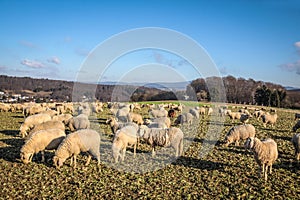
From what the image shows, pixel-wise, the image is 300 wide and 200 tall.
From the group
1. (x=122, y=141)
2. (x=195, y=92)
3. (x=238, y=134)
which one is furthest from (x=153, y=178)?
(x=195, y=92)

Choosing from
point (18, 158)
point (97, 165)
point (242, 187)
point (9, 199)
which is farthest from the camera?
point (18, 158)

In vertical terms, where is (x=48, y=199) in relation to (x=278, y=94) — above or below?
below

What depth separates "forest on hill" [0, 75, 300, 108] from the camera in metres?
54.6

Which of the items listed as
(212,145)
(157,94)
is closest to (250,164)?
(212,145)

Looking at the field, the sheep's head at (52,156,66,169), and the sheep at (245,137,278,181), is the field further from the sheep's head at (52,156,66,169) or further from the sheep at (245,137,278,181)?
the sheep at (245,137,278,181)

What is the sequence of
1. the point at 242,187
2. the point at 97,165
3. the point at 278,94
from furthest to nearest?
the point at 278,94
the point at 97,165
the point at 242,187

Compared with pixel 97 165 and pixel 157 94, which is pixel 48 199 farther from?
pixel 157 94

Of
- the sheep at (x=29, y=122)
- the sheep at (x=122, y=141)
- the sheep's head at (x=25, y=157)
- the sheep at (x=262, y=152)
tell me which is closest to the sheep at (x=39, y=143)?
the sheep's head at (x=25, y=157)

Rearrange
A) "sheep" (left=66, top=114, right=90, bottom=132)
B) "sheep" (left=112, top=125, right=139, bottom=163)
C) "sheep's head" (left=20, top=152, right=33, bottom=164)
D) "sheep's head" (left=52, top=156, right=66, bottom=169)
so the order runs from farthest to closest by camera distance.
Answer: "sheep" (left=66, top=114, right=90, bottom=132) → "sheep" (left=112, top=125, right=139, bottom=163) → "sheep's head" (left=20, top=152, right=33, bottom=164) → "sheep's head" (left=52, top=156, right=66, bottom=169)

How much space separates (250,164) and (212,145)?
4.38m

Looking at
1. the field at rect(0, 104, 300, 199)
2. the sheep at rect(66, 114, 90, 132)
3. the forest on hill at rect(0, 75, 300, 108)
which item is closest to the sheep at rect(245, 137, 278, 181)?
the field at rect(0, 104, 300, 199)

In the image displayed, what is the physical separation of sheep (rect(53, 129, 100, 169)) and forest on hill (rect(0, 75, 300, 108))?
1070 inches

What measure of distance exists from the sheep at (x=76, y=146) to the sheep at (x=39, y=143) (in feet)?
3.12

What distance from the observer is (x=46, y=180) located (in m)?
9.91
